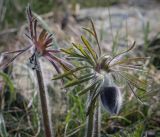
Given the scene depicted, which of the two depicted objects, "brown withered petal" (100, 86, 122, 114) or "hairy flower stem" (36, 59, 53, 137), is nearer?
"brown withered petal" (100, 86, 122, 114)

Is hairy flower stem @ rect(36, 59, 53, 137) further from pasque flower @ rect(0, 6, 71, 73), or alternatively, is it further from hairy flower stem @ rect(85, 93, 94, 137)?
hairy flower stem @ rect(85, 93, 94, 137)

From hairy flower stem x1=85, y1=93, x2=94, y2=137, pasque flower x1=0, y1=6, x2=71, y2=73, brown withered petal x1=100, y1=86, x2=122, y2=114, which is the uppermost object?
pasque flower x1=0, y1=6, x2=71, y2=73

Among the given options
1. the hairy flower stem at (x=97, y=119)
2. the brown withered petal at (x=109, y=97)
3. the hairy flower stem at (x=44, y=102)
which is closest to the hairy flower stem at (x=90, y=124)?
the hairy flower stem at (x=97, y=119)

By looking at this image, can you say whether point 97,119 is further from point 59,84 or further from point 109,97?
point 59,84

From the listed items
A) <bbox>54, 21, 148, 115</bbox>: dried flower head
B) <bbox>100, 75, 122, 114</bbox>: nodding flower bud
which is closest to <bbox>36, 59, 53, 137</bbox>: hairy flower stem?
<bbox>54, 21, 148, 115</bbox>: dried flower head

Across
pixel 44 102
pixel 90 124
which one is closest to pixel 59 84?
pixel 44 102

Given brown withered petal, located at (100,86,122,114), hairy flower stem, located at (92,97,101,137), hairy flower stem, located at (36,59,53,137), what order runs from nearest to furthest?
brown withered petal, located at (100,86,122,114) → hairy flower stem, located at (92,97,101,137) → hairy flower stem, located at (36,59,53,137)

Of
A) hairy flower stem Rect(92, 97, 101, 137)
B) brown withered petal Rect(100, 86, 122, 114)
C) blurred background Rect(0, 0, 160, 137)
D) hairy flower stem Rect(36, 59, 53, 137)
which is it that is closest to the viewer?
brown withered petal Rect(100, 86, 122, 114)

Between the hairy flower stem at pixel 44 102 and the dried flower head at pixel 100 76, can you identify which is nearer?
the dried flower head at pixel 100 76

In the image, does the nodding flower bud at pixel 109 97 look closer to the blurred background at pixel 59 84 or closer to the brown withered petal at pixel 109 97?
the brown withered petal at pixel 109 97

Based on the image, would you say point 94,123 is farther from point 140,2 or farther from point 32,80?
point 140,2
